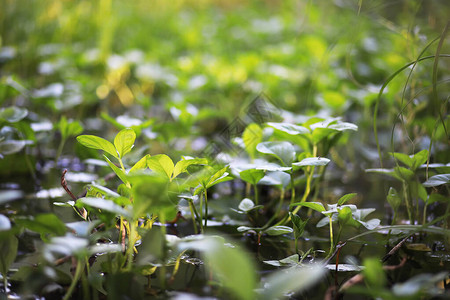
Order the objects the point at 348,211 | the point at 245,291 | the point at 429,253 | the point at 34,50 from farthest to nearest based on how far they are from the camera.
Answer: the point at 34,50, the point at 429,253, the point at 348,211, the point at 245,291

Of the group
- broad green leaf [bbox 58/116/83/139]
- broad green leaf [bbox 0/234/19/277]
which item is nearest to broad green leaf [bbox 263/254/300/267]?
broad green leaf [bbox 0/234/19/277]

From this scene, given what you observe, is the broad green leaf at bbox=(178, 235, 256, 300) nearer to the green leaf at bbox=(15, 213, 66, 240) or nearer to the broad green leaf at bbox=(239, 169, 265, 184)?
the green leaf at bbox=(15, 213, 66, 240)

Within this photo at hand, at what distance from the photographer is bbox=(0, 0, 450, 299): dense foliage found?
1.84 feet

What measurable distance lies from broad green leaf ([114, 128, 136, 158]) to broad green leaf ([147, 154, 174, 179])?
7 cm

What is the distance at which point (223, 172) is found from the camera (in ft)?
2.20

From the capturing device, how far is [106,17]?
6.70 feet

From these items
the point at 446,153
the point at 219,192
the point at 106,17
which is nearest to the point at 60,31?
the point at 106,17

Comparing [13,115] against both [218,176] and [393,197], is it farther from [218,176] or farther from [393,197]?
[393,197]

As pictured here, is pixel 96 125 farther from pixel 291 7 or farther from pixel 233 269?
pixel 291 7

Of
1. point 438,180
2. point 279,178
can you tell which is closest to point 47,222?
point 279,178

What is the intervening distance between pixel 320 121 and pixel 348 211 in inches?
11.2

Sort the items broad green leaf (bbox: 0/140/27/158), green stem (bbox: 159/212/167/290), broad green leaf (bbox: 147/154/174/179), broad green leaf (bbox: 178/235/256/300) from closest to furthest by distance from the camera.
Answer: broad green leaf (bbox: 178/235/256/300) < green stem (bbox: 159/212/167/290) < broad green leaf (bbox: 147/154/174/179) < broad green leaf (bbox: 0/140/27/158)

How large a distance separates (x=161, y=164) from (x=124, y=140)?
0.09 m

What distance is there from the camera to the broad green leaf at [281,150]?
78 cm
